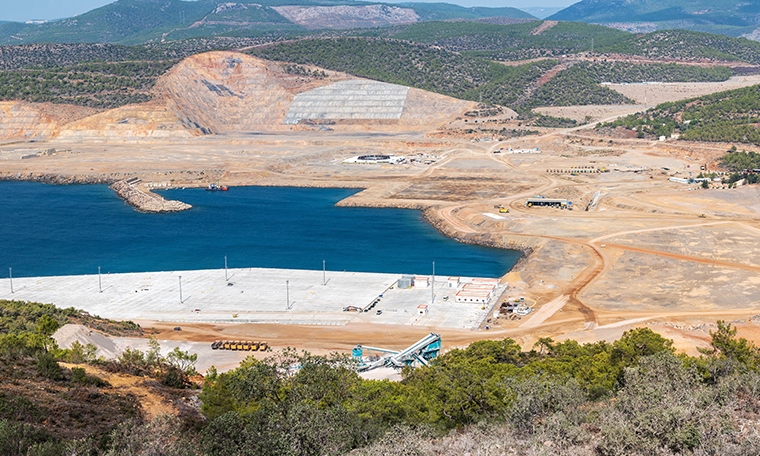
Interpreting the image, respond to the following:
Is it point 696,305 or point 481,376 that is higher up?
point 481,376

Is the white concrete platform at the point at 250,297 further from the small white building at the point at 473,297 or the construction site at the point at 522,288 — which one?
the small white building at the point at 473,297

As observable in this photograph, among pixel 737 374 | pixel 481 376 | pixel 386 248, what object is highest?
pixel 737 374

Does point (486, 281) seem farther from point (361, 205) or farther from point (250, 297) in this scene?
point (361, 205)

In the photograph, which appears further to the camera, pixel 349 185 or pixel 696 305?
pixel 349 185

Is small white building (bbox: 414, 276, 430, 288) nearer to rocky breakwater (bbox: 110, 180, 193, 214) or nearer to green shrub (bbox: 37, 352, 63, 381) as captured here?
green shrub (bbox: 37, 352, 63, 381)

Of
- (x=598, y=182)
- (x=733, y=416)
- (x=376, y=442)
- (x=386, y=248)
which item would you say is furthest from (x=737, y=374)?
(x=598, y=182)

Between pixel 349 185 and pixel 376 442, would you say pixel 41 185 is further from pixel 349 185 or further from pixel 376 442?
pixel 376 442

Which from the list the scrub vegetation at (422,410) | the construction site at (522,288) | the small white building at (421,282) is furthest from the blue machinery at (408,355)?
the small white building at (421,282)
